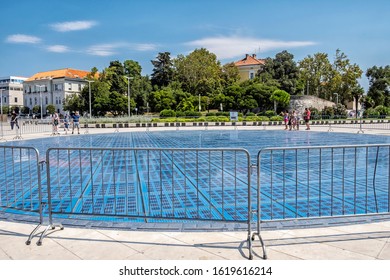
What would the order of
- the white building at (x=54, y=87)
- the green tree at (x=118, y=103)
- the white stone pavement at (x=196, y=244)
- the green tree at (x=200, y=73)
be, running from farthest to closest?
the white building at (x=54, y=87) < the green tree at (x=200, y=73) < the green tree at (x=118, y=103) < the white stone pavement at (x=196, y=244)

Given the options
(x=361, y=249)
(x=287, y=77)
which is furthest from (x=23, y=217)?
(x=287, y=77)

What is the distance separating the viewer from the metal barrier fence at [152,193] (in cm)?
476

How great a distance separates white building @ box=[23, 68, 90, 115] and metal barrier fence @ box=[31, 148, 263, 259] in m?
84.7

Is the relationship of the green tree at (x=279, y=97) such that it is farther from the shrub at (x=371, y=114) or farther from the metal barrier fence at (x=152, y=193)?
the metal barrier fence at (x=152, y=193)

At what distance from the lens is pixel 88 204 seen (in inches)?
241

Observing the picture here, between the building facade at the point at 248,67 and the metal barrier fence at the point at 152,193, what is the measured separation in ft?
225

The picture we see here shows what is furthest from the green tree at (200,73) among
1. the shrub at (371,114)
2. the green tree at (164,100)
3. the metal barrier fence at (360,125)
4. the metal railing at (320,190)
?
the metal railing at (320,190)

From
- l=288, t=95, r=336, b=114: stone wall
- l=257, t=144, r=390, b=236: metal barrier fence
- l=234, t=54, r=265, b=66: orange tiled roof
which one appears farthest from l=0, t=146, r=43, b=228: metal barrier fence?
l=234, t=54, r=265, b=66: orange tiled roof

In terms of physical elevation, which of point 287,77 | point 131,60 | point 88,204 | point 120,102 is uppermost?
point 131,60

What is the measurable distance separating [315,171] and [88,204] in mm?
6379

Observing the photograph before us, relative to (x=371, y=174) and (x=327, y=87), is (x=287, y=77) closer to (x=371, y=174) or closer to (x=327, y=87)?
(x=327, y=87)

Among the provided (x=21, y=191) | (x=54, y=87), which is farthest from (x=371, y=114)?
(x=54, y=87)

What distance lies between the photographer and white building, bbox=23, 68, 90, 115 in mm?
90875
